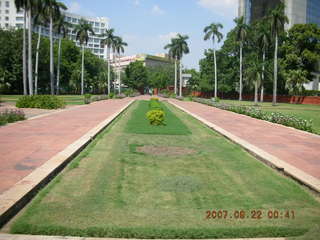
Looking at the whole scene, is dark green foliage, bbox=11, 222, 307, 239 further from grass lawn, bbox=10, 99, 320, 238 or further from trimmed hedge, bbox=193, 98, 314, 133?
trimmed hedge, bbox=193, 98, 314, 133

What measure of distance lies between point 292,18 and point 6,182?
83.4 m

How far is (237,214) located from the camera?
174 inches

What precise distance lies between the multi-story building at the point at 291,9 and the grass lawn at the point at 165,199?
7474 centimetres

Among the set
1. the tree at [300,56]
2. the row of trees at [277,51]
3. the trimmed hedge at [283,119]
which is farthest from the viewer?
the tree at [300,56]

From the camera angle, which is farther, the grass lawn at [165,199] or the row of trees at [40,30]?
the row of trees at [40,30]

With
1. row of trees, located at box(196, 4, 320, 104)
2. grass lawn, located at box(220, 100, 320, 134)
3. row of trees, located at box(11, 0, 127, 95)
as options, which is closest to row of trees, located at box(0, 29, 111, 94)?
row of trees, located at box(11, 0, 127, 95)

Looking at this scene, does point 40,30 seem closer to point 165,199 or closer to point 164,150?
point 164,150

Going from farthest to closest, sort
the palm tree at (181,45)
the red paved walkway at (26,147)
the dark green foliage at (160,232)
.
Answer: the palm tree at (181,45)
the red paved walkway at (26,147)
the dark green foliage at (160,232)

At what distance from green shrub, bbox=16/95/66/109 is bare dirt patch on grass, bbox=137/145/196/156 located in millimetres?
17145

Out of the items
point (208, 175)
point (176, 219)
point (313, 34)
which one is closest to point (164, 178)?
point (208, 175)

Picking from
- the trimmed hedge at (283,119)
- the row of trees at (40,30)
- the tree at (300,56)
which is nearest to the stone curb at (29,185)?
the trimmed hedge at (283,119)

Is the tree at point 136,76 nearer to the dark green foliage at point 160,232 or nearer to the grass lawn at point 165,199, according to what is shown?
the grass lawn at point 165,199

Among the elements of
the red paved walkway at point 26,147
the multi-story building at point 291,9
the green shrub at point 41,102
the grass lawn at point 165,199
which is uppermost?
the multi-story building at point 291,9

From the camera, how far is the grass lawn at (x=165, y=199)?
394 cm
